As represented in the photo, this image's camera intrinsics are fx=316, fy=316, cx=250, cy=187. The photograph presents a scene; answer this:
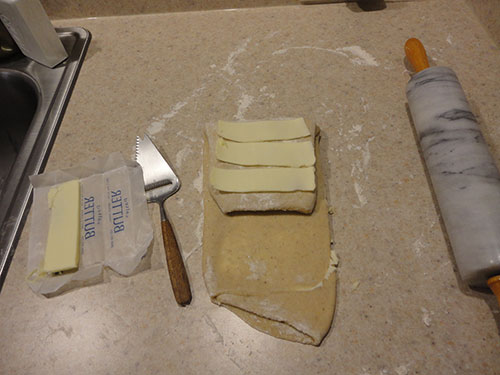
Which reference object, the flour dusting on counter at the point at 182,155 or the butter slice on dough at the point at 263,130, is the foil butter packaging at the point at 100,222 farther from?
the butter slice on dough at the point at 263,130

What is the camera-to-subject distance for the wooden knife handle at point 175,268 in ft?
1.83

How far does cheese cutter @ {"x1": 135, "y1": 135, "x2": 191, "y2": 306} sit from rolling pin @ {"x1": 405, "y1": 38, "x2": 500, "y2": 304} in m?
0.48

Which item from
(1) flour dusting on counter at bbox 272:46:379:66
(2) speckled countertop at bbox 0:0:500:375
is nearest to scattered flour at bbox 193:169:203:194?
(2) speckled countertop at bbox 0:0:500:375

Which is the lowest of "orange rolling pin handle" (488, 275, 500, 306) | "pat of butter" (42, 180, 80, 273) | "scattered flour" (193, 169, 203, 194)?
"orange rolling pin handle" (488, 275, 500, 306)

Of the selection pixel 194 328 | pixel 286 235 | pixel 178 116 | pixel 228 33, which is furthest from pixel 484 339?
pixel 228 33

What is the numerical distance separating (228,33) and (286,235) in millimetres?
677

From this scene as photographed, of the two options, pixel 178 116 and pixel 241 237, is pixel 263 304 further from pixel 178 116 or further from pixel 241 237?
pixel 178 116

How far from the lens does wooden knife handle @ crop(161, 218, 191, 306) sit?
1.83 ft

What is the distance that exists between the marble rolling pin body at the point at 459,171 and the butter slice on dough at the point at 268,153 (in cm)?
24

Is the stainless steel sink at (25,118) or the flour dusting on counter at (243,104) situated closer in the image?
the stainless steel sink at (25,118)

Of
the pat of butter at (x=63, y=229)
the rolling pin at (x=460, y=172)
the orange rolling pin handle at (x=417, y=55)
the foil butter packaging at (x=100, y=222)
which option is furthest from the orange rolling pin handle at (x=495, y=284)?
the pat of butter at (x=63, y=229)

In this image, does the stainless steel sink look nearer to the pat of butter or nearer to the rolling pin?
the pat of butter

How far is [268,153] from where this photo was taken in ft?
2.11

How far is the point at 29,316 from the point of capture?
0.57 meters
